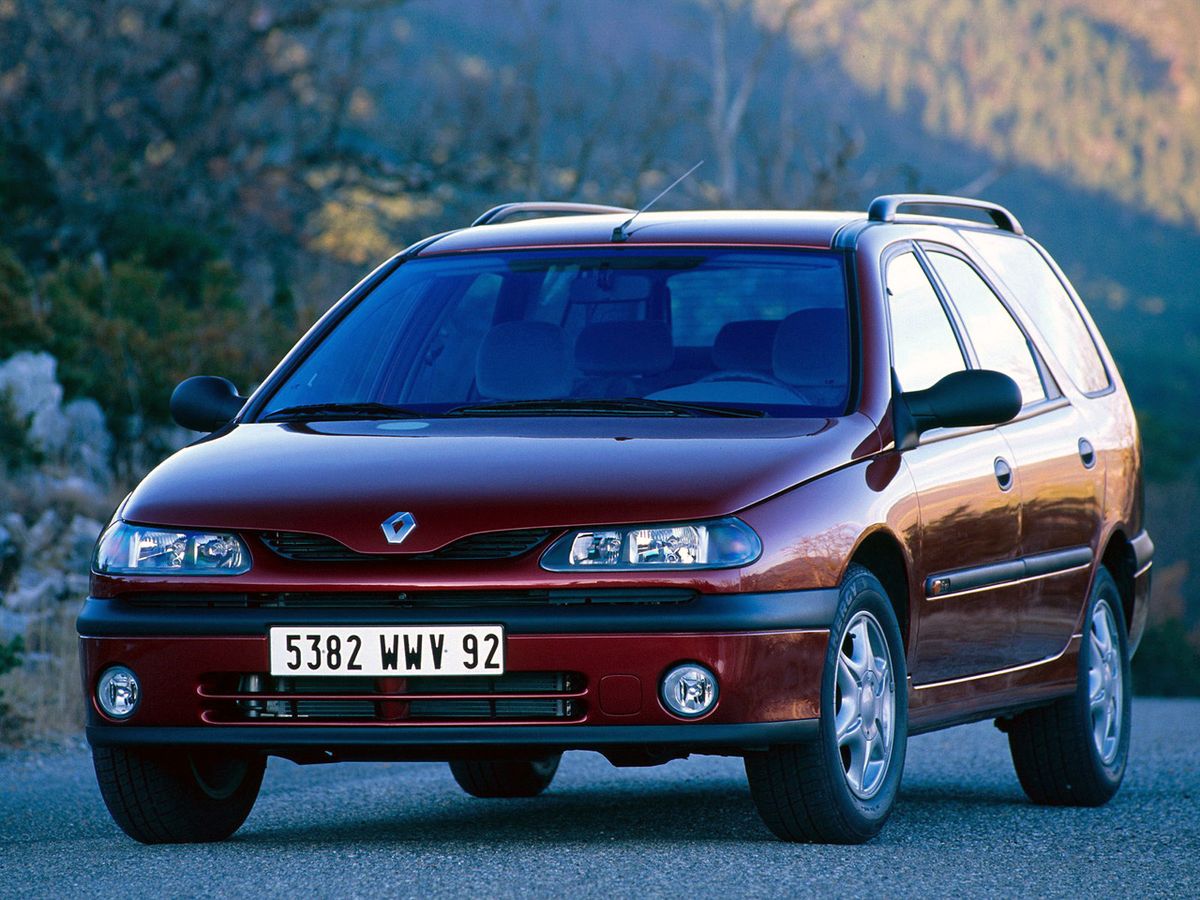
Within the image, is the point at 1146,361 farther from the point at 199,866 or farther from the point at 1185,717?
the point at 199,866

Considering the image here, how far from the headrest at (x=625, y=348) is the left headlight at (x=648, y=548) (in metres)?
1.17

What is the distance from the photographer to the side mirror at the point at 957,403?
658cm

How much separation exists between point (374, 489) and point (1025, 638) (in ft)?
8.31

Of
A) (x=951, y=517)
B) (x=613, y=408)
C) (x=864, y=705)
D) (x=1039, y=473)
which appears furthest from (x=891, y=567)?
(x=1039, y=473)

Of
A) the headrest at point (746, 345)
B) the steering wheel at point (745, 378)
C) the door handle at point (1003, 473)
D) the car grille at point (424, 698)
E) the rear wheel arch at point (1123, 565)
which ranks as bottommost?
the rear wheel arch at point (1123, 565)

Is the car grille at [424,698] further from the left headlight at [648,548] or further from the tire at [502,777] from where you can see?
the tire at [502,777]

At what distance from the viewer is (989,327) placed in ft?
25.6

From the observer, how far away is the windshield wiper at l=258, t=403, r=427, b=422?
6.74 metres

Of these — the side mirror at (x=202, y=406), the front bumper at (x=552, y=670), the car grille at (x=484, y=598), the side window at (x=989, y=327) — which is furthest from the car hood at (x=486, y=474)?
the side window at (x=989, y=327)

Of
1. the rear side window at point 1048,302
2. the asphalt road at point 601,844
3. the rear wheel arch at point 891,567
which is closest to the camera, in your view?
the asphalt road at point 601,844

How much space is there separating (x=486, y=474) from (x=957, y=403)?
4.86ft

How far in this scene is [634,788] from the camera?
848 cm

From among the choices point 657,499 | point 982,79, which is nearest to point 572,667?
point 657,499

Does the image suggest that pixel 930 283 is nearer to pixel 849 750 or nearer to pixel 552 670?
pixel 849 750
